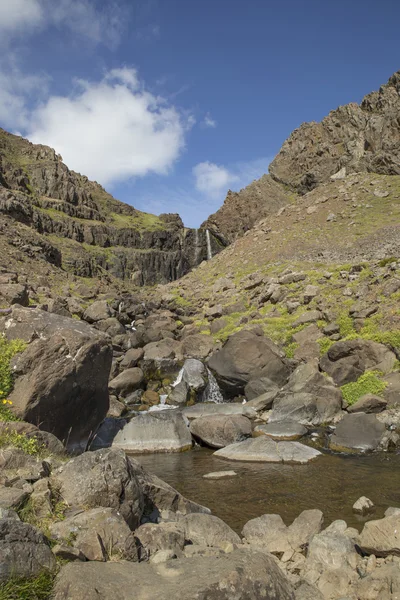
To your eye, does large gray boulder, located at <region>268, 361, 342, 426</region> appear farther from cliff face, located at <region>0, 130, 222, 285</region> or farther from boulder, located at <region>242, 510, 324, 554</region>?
cliff face, located at <region>0, 130, 222, 285</region>

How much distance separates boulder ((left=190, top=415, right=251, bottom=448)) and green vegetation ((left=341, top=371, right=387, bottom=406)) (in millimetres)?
5874

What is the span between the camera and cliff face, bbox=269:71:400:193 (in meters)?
58.6

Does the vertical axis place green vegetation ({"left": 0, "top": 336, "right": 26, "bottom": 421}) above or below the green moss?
above

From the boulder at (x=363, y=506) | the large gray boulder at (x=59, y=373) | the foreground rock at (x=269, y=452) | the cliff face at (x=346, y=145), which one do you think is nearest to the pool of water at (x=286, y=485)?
the boulder at (x=363, y=506)

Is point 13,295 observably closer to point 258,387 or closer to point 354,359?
point 258,387

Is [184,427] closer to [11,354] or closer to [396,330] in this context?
[11,354]

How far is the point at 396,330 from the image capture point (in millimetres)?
23672

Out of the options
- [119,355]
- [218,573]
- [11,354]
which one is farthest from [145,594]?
[119,355]

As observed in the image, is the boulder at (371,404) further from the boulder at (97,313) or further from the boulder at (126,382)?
the boulder at (97,313)

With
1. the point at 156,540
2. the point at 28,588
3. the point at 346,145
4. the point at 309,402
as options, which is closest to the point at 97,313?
the point at 309,402

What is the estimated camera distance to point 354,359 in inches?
906

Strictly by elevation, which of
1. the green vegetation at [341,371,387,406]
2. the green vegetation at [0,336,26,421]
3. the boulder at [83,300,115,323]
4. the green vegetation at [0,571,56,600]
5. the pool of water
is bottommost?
the pool of water

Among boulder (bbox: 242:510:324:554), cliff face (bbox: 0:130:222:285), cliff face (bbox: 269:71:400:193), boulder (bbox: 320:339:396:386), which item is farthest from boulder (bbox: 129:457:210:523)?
A: cliff face (bbox: 0:130:222:285)

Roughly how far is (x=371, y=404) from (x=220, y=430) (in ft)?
23.4
